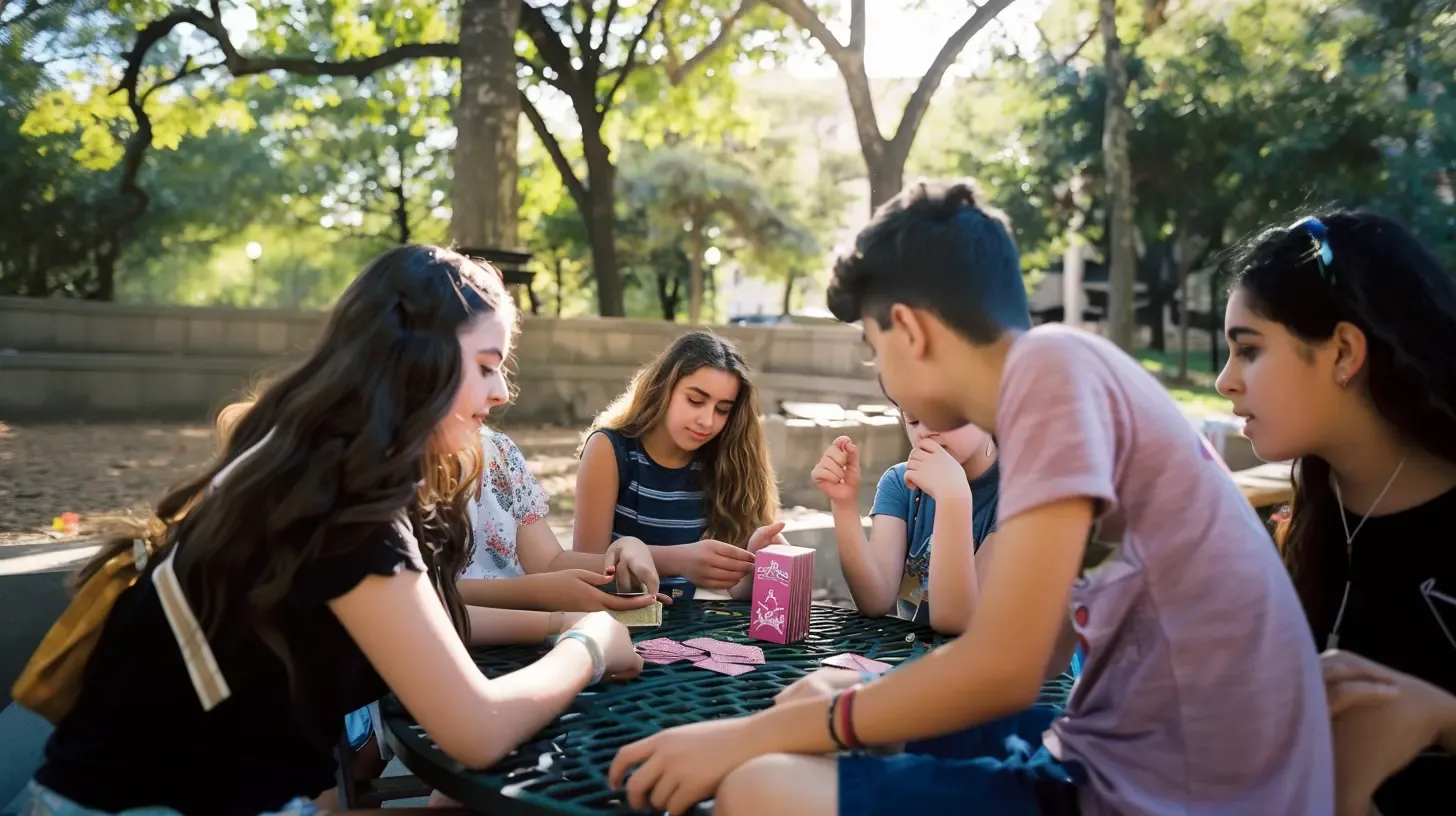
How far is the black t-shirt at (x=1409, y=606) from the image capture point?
1.58 metres

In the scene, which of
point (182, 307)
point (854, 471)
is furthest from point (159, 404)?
point (854, 471)

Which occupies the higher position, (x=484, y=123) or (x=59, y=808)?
(x=484, y=123)

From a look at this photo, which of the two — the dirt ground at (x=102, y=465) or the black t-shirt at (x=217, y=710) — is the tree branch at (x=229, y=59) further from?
the black t-shirt at (x=217, y=710)

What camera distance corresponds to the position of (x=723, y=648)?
2141 mm

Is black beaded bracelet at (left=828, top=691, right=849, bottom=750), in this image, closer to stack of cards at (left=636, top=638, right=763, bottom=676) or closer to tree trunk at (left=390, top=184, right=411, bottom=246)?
stack of cards at (left=636, top=638, right=763, bottom=676)

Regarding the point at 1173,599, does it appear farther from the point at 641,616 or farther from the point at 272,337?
the point at 272,337

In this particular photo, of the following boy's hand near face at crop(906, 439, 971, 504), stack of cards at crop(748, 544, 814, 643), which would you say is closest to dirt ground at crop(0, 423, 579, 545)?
stack of cards at crop(748, 544, 814, 643)

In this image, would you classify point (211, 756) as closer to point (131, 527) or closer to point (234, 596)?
point (234, 596)

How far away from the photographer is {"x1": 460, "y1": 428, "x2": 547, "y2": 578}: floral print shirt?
2.97m

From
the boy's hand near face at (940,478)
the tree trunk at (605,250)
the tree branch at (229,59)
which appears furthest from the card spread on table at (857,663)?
the tree trunk at (605,250)

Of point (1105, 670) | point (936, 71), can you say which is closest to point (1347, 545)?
point (1105, 670)

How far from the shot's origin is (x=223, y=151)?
891 inches

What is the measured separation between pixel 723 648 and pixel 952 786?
832 millimetres

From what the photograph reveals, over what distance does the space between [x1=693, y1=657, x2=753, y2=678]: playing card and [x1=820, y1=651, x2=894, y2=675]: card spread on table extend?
6.0 inches
